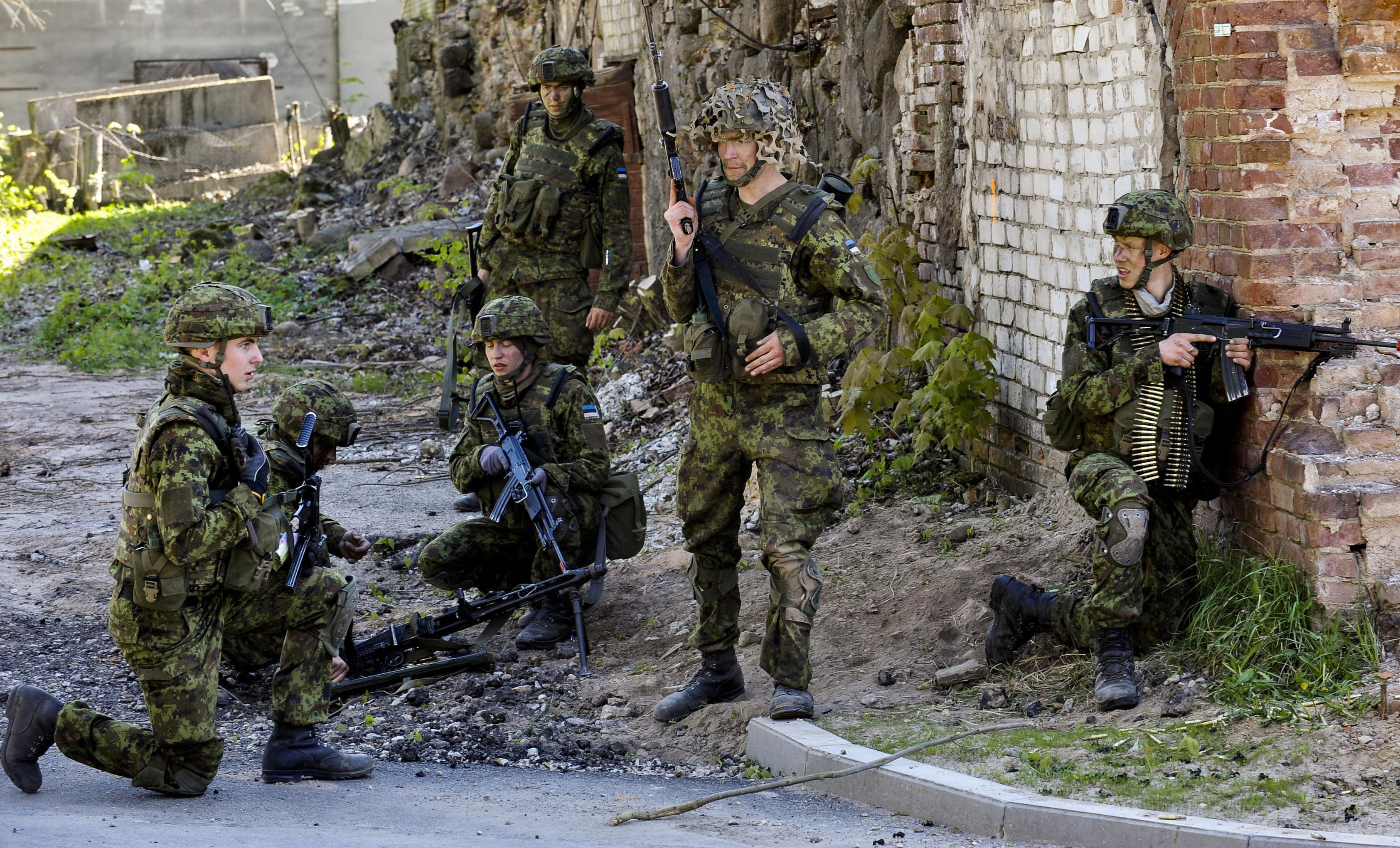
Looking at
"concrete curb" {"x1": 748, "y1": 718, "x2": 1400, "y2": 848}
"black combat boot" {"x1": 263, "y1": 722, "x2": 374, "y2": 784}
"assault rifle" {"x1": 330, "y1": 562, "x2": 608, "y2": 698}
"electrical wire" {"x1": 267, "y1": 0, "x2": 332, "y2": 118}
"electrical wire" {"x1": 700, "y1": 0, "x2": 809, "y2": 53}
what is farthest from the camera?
"electrical wire" {"x1": 267, "y1": 0, "x2": 332, "y2": 118}

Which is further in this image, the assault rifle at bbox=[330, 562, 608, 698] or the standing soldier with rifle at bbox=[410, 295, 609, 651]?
the standing soldier with rifle at bbox=[410, 295, 609, 651]

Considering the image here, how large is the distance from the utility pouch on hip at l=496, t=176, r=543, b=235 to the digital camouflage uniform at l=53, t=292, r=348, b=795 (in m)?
2.86

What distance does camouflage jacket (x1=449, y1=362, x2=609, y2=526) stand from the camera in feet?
18.5

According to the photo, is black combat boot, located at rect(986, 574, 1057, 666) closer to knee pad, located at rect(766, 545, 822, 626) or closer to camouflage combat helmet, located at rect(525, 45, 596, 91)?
knee pad, located at rect(766, 545, 822, 626)

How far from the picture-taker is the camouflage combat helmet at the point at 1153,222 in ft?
14.4

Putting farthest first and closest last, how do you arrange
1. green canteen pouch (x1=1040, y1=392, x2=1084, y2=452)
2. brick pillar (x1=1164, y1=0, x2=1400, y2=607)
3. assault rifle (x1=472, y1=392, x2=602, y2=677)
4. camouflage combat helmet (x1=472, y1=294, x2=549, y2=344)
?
camouflage combat helmet (x1=472, y1=294, x2=549, y2=344)
assault rifle (x1=472, y1=392, x2=602, y2=677)
green canteen pouch (x1=1040, y1=392, x2=1084, y2=452)
brick pillar (x1=1164, y1=0, x2=1400, y2=607)

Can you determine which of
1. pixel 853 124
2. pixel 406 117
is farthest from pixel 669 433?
pixel 406 117

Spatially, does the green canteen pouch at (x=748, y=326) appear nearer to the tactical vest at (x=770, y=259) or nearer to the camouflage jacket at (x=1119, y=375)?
the tactical vest at (x=770, y=259)

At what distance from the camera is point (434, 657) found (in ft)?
17.7

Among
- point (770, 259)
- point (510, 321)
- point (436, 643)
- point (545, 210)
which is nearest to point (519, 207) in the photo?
point (545, 210)

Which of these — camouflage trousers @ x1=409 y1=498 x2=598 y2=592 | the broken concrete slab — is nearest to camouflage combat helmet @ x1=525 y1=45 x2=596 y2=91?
camouflage trousers @ x1=409 y1=498 x2=598 y2=592

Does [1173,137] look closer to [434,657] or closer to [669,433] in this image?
[434,657]

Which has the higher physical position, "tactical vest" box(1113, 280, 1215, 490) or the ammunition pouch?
"tactical vest" box(1113, 280, 1215, 490)

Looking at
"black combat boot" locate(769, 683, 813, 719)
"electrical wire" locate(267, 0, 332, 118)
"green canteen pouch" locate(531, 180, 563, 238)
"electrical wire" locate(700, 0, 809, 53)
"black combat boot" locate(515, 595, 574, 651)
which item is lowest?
"black combat boot" locate(515, 595, 574, 651)
